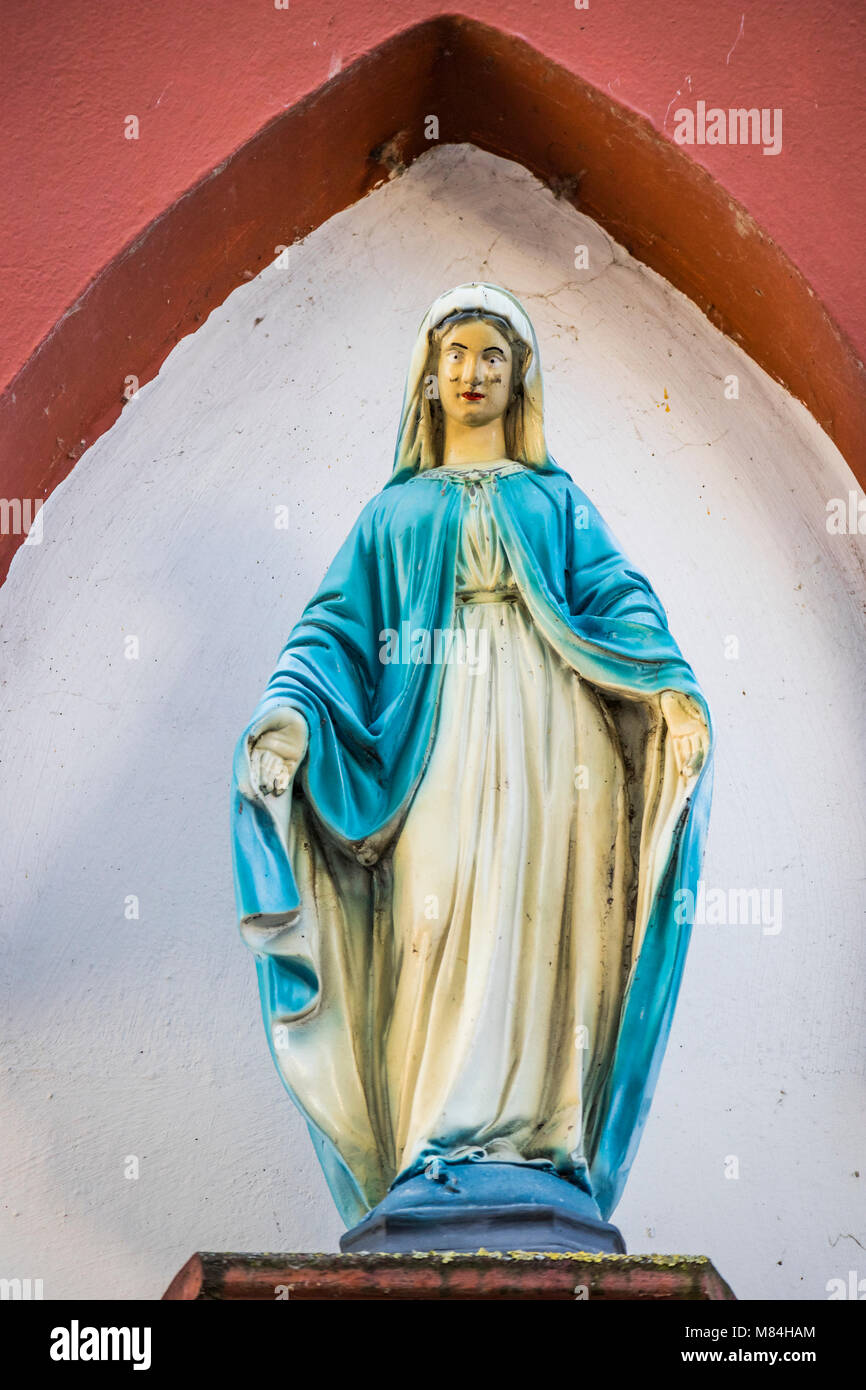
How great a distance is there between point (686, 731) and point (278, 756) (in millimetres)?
695

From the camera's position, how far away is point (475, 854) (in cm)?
430

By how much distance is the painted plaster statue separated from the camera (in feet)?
13.8

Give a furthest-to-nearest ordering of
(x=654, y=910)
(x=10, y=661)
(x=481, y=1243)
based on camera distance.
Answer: (x=10, y=661) → (x=654, y=910) → (x=481, y=1243)

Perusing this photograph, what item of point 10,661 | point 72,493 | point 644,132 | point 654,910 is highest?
point 644,132

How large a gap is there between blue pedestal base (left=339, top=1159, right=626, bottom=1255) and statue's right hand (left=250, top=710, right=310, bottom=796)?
0.69 metres

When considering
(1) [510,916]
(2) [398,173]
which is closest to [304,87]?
(2) [398,173]

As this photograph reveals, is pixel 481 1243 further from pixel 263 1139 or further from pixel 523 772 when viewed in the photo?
pixel 263 1139

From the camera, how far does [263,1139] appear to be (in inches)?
205

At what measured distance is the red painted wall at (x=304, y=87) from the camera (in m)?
5.72

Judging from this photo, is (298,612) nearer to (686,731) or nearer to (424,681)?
(424,681)

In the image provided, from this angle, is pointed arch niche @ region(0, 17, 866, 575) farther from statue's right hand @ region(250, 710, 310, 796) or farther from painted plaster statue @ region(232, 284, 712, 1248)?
statue's right hand @ region(250, 710, 310, 796)

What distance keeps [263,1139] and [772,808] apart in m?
1.36

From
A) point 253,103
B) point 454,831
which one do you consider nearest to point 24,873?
point 454,831
